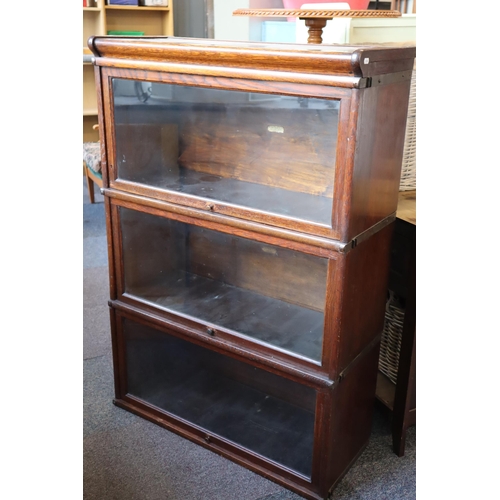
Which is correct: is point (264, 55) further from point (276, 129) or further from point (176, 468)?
point (176, 468)

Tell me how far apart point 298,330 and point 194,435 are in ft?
1.60

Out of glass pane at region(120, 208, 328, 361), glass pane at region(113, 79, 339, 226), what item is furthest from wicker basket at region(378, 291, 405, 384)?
glass pane at region(113, 79, 339, 226)

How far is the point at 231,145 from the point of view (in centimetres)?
151

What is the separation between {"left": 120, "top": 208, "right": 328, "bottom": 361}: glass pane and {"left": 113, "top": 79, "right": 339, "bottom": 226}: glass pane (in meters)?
0.13

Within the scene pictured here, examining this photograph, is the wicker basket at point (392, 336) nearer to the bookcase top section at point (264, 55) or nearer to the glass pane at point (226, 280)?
the glass pane at point (226, 280)

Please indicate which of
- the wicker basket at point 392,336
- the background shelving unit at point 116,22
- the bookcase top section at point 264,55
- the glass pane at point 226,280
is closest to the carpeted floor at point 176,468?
the wicker basket at point 392,336

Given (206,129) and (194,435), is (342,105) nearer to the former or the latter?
(206,129)

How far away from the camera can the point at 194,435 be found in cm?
163

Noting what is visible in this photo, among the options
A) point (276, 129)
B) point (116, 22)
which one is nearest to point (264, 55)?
point (276, 129)

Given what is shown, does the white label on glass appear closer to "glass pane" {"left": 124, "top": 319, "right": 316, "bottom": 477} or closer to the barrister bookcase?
the barrister bookcase

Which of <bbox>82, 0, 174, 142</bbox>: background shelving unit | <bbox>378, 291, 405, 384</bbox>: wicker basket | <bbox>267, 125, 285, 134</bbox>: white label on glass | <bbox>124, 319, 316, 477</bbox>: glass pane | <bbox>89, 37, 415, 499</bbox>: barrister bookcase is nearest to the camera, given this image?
<bbox>89, 37, 415, 499</bbox>: barrister bookcase

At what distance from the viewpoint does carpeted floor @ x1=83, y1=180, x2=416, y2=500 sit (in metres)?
1.44

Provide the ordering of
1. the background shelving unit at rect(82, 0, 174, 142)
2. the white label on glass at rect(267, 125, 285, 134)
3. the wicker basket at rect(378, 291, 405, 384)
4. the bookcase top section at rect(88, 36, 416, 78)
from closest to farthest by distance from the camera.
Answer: the bookcase top section at rect(88, 36, 416, 78)
the white label on glass at rect(267, 125, 285, 134)
the wicker basket at rect(378, 291, 405, 384)
the background shelving unit at rect(82, 0, 174, 142)
